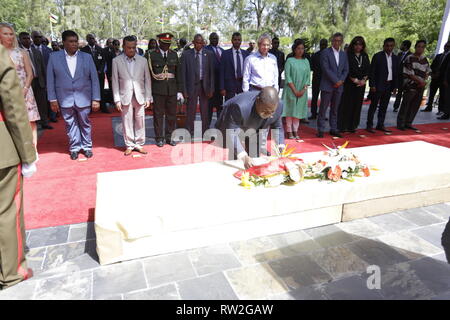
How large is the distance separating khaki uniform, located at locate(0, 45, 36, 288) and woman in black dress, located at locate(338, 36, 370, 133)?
18.2 feet

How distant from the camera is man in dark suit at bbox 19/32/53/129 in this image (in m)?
6.34

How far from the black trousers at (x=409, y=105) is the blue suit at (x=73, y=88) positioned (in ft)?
19.0

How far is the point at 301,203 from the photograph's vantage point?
116 inches

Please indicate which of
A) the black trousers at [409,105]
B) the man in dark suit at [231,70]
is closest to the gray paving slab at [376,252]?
the man in dark suit at [231,70]

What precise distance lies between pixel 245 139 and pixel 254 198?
4.14 feet

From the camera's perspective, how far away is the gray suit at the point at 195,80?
5754 millimetres

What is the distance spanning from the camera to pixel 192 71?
18.9 feet

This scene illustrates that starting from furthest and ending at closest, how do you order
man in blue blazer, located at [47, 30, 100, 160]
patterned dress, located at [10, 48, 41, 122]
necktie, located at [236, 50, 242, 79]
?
1. necktie, located at [236, 50, 242, 79]
2. man in blue blazer, located at [47, 30, 100, 160]
3. patterned dress, located at [10, 48, 41, 122]

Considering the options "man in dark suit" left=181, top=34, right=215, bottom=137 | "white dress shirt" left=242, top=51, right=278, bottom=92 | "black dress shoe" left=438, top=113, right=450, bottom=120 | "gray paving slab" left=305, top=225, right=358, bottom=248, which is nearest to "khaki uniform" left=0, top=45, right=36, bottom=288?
"gray paving slab" left=305, top=225, right=358, bottom=248

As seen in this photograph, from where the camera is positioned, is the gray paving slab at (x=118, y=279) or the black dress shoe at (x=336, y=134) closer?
the gray paving slab at (x=118, y=279)

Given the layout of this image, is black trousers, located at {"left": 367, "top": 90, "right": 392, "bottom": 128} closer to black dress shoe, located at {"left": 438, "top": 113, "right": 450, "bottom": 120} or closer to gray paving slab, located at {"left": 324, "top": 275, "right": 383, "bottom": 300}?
black dress shoe, located at {"left": 438, "top": 113, "right": 450, "bottom": 120}

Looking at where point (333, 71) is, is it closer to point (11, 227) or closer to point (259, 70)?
point (259, 70)

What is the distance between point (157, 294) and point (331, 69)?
16.3 ft

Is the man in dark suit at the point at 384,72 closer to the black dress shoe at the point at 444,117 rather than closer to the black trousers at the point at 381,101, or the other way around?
the black trousers at the point at 381,101
